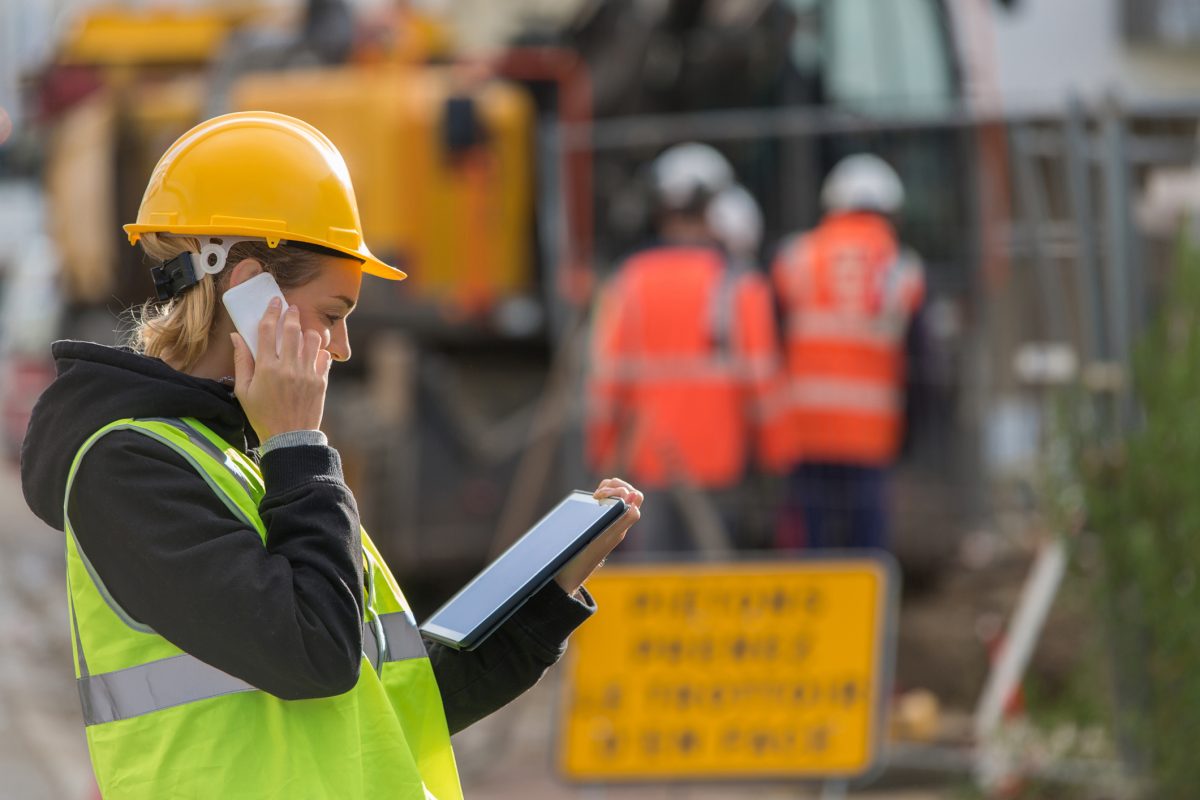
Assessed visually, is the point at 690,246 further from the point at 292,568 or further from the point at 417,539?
the point at 292,568

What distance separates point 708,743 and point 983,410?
290 cm

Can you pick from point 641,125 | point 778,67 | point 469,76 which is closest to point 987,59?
point 778,67

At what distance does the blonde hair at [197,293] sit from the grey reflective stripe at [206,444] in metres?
0.12

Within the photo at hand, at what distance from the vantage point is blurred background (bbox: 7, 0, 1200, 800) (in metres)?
6.06

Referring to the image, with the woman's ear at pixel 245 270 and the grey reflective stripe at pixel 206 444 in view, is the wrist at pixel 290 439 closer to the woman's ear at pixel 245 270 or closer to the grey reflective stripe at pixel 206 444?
the grey reflective stripe at pixel 206 444

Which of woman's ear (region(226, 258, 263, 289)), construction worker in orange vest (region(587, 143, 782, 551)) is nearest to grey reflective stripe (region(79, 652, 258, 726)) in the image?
woman's ear (region(226, 258, 263, 289))

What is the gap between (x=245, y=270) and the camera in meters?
2.20

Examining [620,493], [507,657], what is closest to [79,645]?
Answer: [507,657]

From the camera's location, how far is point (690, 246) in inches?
318

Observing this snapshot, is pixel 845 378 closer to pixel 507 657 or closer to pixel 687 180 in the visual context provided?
pixel 687 180

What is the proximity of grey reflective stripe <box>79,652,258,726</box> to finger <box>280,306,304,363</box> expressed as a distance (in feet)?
1.16

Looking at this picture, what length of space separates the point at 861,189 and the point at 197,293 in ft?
21.4

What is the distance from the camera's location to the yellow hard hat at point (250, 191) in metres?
2.20

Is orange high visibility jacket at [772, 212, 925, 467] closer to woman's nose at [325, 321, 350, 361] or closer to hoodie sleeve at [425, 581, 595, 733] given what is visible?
hoodie sleeve at [425, 581, 595, 733]
